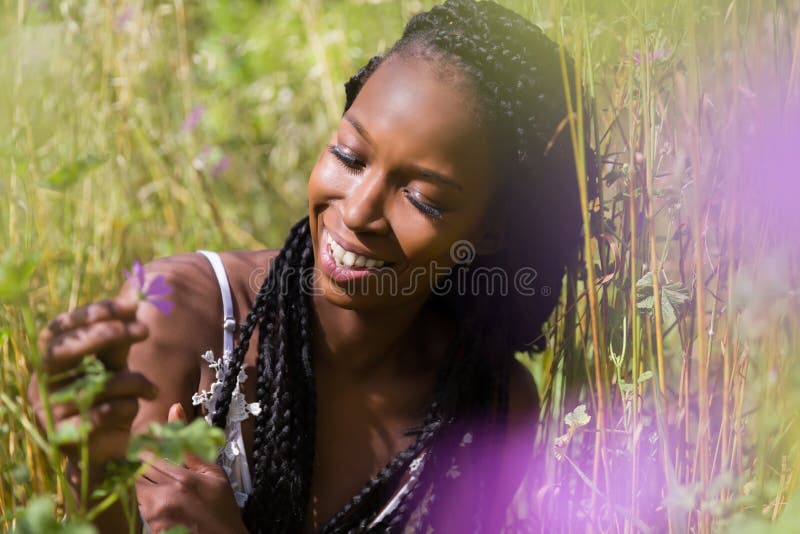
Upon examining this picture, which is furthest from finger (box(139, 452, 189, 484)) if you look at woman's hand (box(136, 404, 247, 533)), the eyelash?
the eyelash

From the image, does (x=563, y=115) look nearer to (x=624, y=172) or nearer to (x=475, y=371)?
(x=624, y=172)

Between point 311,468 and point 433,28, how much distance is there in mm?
882

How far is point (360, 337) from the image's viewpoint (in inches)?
69.4

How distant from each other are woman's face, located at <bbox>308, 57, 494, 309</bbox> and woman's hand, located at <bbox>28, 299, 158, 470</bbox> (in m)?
0.58

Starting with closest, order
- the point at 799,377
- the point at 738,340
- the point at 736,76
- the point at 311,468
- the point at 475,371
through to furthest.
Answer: the point at 799,377, the point at 736,76, the point at 738,340, the point at 311,468, the point at 475,371

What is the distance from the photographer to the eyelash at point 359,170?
1520 millimetres

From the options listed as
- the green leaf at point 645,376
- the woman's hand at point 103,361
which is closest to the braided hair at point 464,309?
the green leaf at point 645,376

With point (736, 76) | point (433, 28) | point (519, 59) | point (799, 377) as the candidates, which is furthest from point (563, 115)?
point (799, 377)

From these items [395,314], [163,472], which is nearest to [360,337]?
[395,314]

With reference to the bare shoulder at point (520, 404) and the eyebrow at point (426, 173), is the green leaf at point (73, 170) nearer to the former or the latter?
the eyebrow at point (426, 173)

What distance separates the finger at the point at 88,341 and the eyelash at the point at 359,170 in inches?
25.7

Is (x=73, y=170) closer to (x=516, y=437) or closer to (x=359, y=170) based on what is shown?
(x=359, y=170)

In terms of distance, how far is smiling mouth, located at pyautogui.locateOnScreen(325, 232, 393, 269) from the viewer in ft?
5.02

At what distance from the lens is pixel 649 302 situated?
138 centimetres
